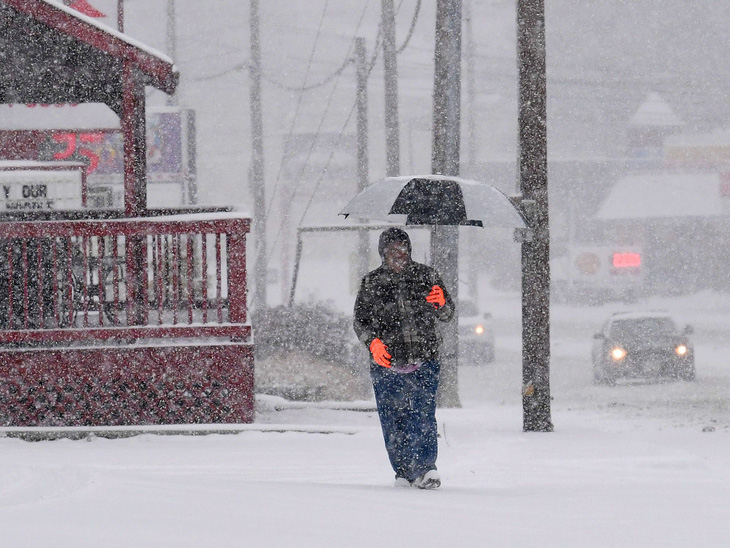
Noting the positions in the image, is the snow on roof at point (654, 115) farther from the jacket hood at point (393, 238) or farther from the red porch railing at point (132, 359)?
the jacket hood at point (393, 238)

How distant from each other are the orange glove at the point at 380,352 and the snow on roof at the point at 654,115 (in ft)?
176

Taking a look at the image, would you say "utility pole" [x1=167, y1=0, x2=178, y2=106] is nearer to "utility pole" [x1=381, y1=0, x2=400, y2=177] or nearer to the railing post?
"utility pole" [x1=381, y1=0, x2=400, y2=177]

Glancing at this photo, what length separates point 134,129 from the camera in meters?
10.9

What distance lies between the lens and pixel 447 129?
580 inches

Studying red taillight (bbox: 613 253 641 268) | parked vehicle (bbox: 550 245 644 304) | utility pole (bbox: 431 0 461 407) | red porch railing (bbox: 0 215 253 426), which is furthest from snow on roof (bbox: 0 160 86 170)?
red taillight (bbox: 613 253 641 268)

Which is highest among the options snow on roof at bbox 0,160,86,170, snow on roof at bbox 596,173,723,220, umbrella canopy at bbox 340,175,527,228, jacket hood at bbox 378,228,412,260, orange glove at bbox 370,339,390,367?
snow on roof at bbox 596,173,723,220

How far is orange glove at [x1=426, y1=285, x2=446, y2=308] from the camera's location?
7137 millimetres

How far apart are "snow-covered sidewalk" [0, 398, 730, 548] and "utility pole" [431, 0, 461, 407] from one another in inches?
145

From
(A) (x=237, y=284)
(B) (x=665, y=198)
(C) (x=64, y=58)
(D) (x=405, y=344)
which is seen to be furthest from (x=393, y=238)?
(B) (x=665, y=198)

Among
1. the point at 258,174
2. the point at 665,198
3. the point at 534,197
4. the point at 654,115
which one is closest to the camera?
the point at 534,197

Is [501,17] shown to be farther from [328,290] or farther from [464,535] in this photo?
[464,535]

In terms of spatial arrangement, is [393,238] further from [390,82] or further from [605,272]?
[605,272]

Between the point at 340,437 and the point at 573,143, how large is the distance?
58209mm

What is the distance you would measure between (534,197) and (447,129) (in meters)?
4.13
